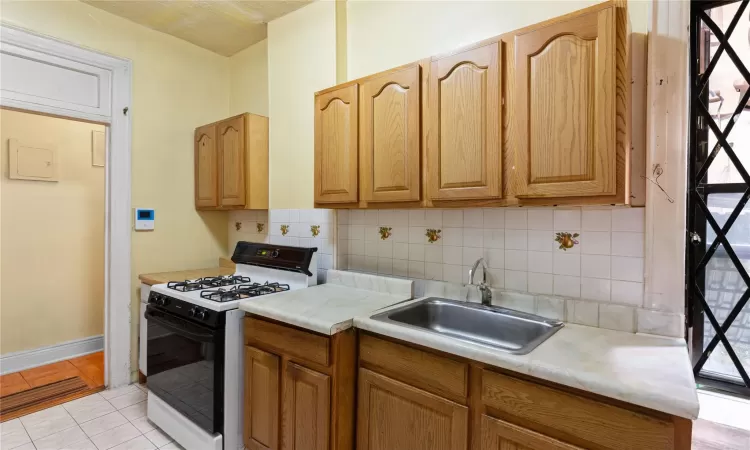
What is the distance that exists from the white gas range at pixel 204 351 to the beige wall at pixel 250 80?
4.33 feet

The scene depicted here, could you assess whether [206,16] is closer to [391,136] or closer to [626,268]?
[391,136]

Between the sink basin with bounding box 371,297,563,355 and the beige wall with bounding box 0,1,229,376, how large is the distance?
2080 millimetres

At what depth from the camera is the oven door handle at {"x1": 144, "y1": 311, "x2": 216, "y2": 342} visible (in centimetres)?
176

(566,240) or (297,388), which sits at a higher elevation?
(566,240)

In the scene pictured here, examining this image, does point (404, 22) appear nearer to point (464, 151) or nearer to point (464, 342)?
point (464, 151)

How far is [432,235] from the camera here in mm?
1958

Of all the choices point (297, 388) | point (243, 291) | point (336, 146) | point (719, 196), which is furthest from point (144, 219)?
point (719, 196)

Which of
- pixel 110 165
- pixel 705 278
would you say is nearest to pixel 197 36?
pixel 110 165

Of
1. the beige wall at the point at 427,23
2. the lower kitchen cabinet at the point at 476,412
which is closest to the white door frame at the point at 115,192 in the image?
the beige wall at the point at 427,23

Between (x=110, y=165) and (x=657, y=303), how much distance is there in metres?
3.19

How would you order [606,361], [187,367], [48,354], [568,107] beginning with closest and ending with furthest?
[606,361]
[568,107]
[187,367]
[48,354]

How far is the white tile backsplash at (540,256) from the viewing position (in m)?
1.42

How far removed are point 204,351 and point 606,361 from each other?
1694mm

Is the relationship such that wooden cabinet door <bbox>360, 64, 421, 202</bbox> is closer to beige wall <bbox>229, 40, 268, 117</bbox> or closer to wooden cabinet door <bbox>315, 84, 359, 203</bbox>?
wooden cabinet door <bbox>315, 84, 359, 203</bbox>
